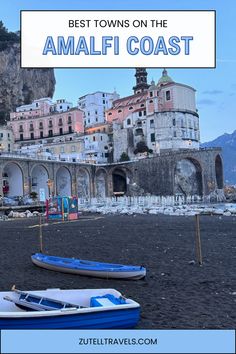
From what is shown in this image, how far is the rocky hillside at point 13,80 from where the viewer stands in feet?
340

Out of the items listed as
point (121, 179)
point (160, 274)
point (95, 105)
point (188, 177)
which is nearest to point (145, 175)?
point (121, 179)

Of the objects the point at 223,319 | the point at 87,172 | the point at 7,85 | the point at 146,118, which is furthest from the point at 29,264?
the point at 7,85

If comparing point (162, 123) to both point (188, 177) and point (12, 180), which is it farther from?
point (12, 180)

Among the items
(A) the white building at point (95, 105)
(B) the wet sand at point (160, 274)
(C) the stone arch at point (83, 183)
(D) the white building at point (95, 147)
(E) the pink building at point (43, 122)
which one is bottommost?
(B) the wet sand at point (160, 274)

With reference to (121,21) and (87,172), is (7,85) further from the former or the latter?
(121,21)

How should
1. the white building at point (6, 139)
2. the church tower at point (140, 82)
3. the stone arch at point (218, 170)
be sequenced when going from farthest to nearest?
the church tower at point (140, 82) < the white building at point (6, 139) < the stone arch at point (218, 170)

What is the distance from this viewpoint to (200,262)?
12.9 m

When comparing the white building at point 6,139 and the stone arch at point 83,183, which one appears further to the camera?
the white building at point 6,139

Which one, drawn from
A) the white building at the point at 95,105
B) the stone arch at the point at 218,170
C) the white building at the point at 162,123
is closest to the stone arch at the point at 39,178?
the white building at the point at 162,123

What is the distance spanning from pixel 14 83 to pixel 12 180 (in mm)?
51685

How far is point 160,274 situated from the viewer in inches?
454

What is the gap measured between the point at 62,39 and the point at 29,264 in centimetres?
1043

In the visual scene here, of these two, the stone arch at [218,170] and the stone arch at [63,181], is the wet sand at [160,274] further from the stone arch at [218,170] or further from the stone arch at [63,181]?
the stone arch at [218,170]

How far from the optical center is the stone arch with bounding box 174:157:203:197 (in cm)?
7538
